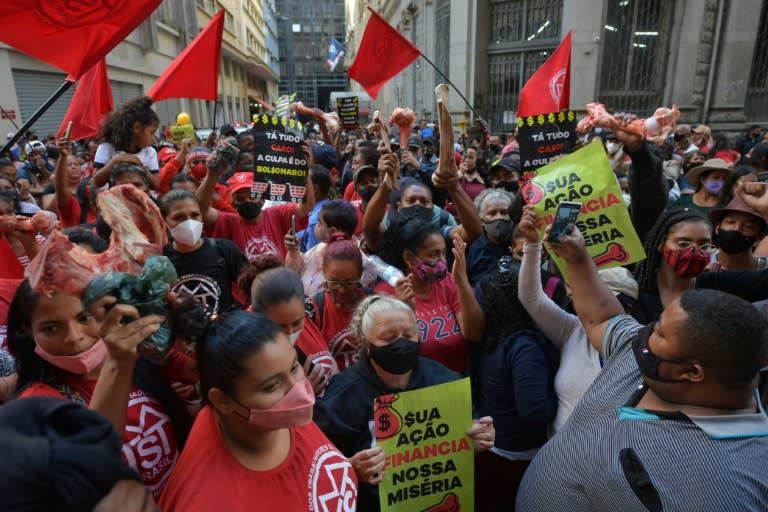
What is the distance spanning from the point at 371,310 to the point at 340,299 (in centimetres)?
50

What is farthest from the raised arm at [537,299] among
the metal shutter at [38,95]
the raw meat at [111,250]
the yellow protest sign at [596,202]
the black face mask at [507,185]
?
the metal shutter at [38,95]

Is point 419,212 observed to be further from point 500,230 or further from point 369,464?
point 369,464

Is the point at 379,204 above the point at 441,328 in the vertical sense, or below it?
above

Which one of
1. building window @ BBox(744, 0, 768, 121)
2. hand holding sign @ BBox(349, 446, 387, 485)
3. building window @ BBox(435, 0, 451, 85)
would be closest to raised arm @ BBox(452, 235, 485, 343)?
hand holding sign @ BBox(349, 446, 387, 485)

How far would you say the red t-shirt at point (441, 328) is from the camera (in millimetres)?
2566

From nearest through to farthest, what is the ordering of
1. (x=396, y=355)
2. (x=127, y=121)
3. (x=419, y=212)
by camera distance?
1. (x=396, y=355)
2. (x=419, y=212)
3. (x=127, y=121)

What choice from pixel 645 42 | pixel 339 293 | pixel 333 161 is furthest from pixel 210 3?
pixel 339 293

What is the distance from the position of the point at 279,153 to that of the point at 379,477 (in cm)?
282

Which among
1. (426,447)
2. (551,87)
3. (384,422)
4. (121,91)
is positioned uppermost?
(121,91)

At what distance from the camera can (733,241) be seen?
2682 mm

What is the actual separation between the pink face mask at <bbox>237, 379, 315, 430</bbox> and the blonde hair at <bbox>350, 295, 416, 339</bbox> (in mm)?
701

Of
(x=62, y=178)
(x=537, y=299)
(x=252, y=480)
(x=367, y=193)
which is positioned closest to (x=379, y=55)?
(x=367, y=193)

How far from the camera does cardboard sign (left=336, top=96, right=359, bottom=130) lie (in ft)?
23.3

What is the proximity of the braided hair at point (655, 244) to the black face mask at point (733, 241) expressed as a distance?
307mm
